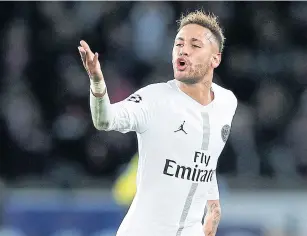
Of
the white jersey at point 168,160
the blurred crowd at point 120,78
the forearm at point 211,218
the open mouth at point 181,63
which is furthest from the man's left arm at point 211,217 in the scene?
the blurred crowd at point 120,78

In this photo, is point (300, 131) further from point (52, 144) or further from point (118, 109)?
point (118, 109)

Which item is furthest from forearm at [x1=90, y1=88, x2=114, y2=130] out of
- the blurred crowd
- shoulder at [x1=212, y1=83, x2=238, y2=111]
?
the blurred crowd

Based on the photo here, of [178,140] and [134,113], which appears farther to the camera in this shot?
[178,140]

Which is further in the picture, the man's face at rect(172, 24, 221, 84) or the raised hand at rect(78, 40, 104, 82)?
the man's face at rect(172, 24, 221, 84)

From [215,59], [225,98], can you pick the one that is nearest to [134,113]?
[215,59]

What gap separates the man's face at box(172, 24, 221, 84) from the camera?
5398 millimetres

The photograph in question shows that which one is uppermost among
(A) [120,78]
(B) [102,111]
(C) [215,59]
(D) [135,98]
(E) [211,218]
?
(A) [120,78]

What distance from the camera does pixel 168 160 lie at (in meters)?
5.32

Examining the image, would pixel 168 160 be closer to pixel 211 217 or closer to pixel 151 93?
pixel 151 93

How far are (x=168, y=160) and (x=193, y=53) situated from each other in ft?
2.34

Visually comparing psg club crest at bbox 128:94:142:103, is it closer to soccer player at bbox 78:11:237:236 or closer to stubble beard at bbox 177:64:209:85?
soccer player at bbox 78:11:237:236

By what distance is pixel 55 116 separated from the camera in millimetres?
12125

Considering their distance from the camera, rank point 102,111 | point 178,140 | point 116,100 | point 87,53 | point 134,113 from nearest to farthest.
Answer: point 87,53
point 102,111
point 134,113
point 178,140
point 116,100

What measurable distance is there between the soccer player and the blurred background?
497cm
